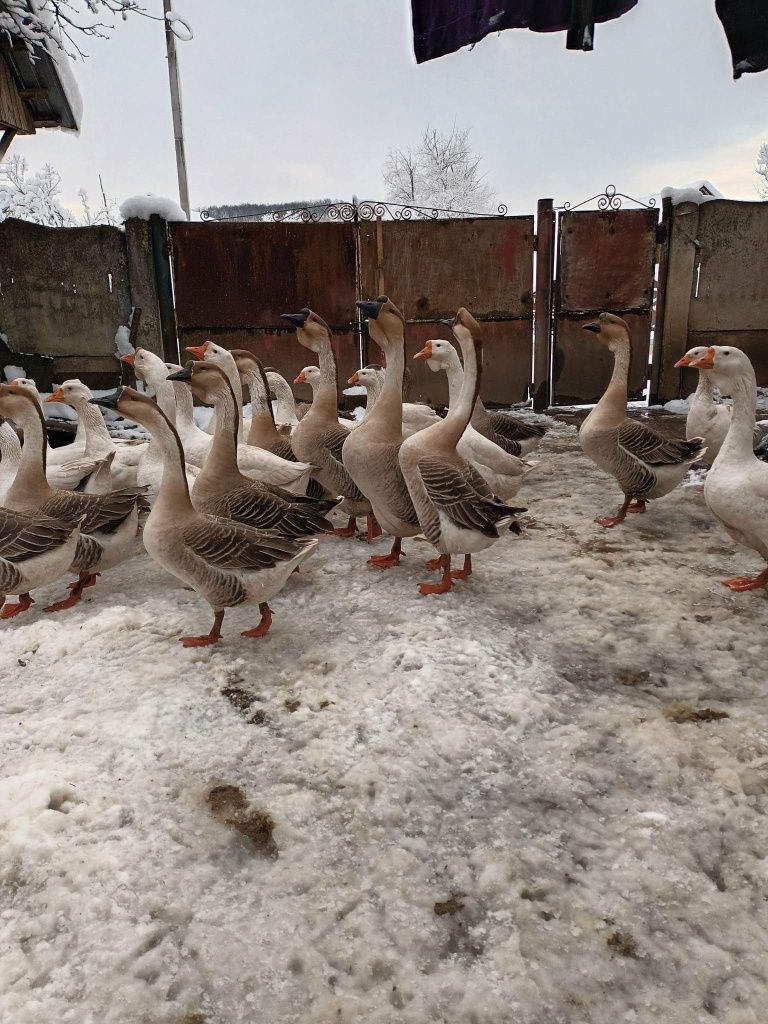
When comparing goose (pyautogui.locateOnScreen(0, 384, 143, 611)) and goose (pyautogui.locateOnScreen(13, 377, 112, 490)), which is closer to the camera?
goose (pyautogui.locateOnScreen(0, 384, 143, 611))

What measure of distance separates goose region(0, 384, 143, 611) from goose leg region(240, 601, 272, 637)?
4.80ft

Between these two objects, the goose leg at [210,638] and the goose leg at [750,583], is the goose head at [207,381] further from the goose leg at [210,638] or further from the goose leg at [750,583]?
the goose leg at [750,583]

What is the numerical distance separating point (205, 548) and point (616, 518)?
158 inches

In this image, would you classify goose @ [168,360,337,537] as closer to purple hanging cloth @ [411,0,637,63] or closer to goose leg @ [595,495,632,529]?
goose leg @ [595,495,632,529]

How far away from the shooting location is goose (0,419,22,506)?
5.38 meters

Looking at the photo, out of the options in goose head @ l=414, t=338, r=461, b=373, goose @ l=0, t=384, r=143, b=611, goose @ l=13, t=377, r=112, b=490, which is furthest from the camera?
goose head @ l=414, t=338, r=461, b=373

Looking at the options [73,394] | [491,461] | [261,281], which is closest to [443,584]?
[491,461]

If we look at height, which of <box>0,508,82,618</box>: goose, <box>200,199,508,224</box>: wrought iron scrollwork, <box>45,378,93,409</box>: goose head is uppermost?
<box>200,199,508,224</box>: wrought iron scrollwork

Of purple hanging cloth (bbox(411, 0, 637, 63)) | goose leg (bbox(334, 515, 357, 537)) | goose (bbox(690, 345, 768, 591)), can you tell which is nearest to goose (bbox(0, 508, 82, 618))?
goose leg (bbox(334, 515, 357, 537))

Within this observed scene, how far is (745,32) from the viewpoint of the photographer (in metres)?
9.30

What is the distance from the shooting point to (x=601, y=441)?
603cm

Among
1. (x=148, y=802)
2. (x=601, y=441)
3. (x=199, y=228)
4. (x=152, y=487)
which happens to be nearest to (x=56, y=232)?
(x=199, y=228)

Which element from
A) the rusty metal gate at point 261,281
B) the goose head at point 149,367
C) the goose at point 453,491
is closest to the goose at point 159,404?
the goose head at point 149,367

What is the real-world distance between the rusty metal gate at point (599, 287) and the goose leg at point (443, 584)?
26.2 feet
